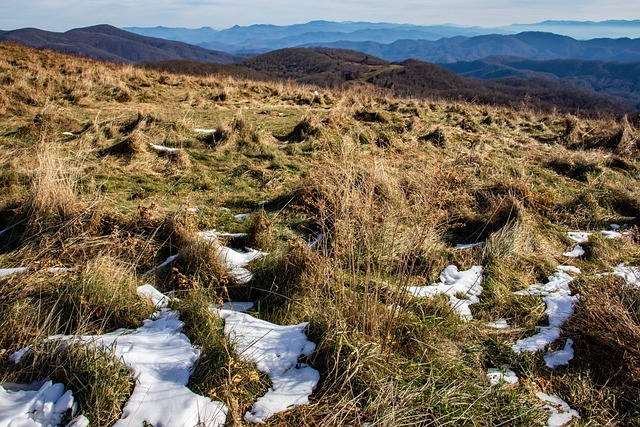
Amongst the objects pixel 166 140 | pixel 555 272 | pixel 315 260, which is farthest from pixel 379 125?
pixel 315 260

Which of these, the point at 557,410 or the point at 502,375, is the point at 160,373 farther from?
the point at 557,410

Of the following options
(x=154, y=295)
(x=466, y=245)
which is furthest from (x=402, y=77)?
(x=154, y=295)

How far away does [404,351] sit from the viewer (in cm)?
233

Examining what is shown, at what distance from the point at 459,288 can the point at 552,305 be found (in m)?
0.73

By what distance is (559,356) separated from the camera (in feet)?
8.61

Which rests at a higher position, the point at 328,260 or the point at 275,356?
the point at 328,260

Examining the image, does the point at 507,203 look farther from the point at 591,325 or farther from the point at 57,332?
the point at 57,332

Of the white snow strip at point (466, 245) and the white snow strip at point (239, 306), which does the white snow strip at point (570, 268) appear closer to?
the white snow strip at point (466, 245)

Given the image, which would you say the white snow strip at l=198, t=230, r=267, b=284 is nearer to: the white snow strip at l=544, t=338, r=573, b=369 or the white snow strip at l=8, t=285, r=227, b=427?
the white snow strip at l=8, t=285, r=227, b=427

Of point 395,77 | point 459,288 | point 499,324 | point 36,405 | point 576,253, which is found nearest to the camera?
point 36,405

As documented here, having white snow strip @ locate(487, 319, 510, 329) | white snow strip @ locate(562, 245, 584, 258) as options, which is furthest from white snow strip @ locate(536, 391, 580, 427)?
white snow strip @ locate(562, 245, 584, 258)

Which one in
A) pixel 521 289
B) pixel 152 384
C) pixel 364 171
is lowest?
pixel 521 289

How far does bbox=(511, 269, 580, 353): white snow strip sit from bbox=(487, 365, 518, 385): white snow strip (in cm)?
24

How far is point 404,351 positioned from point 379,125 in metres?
7.72
